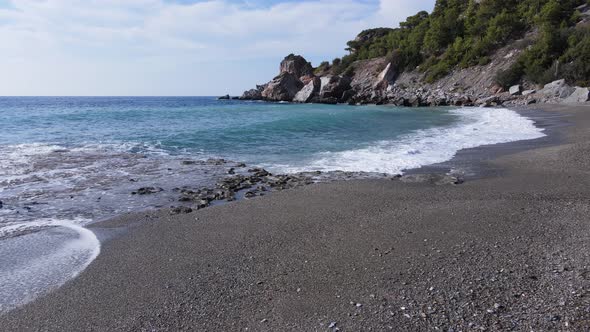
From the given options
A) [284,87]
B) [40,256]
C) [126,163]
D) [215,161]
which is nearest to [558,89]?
[215,161]

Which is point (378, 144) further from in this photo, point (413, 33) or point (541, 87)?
point (413, 33)

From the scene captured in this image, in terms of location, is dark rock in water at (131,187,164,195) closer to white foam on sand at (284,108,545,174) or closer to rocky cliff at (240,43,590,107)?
white foam on sand at (284,108,545,174)

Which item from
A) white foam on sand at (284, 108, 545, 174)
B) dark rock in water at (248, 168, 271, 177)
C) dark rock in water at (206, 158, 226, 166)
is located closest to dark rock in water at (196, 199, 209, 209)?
dark rock in water at (248, 168, 271, 177)

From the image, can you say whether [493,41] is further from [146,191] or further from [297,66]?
[146,191]

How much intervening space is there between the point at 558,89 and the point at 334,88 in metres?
31.9

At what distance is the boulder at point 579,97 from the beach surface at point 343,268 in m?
28.3

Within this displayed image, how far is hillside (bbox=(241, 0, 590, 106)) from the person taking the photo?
41094mm

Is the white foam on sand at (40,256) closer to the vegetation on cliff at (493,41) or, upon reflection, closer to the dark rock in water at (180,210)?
the dark rock in water at (180,210)

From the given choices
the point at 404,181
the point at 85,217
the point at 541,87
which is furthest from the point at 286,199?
the point at 541,87

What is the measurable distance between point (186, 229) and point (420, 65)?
60664 millimetres

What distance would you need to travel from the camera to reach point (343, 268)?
535cm

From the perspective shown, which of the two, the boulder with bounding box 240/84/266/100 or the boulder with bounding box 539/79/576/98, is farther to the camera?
the boulder with bounding box 240/84/266/100

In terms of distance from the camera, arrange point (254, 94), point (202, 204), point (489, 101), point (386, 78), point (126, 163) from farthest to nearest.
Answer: point (254, 94) → point (386, 78) → point (489, 101) → point (126, 163) → point (202, 204)

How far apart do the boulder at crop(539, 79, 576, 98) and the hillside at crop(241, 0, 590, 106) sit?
8cm
